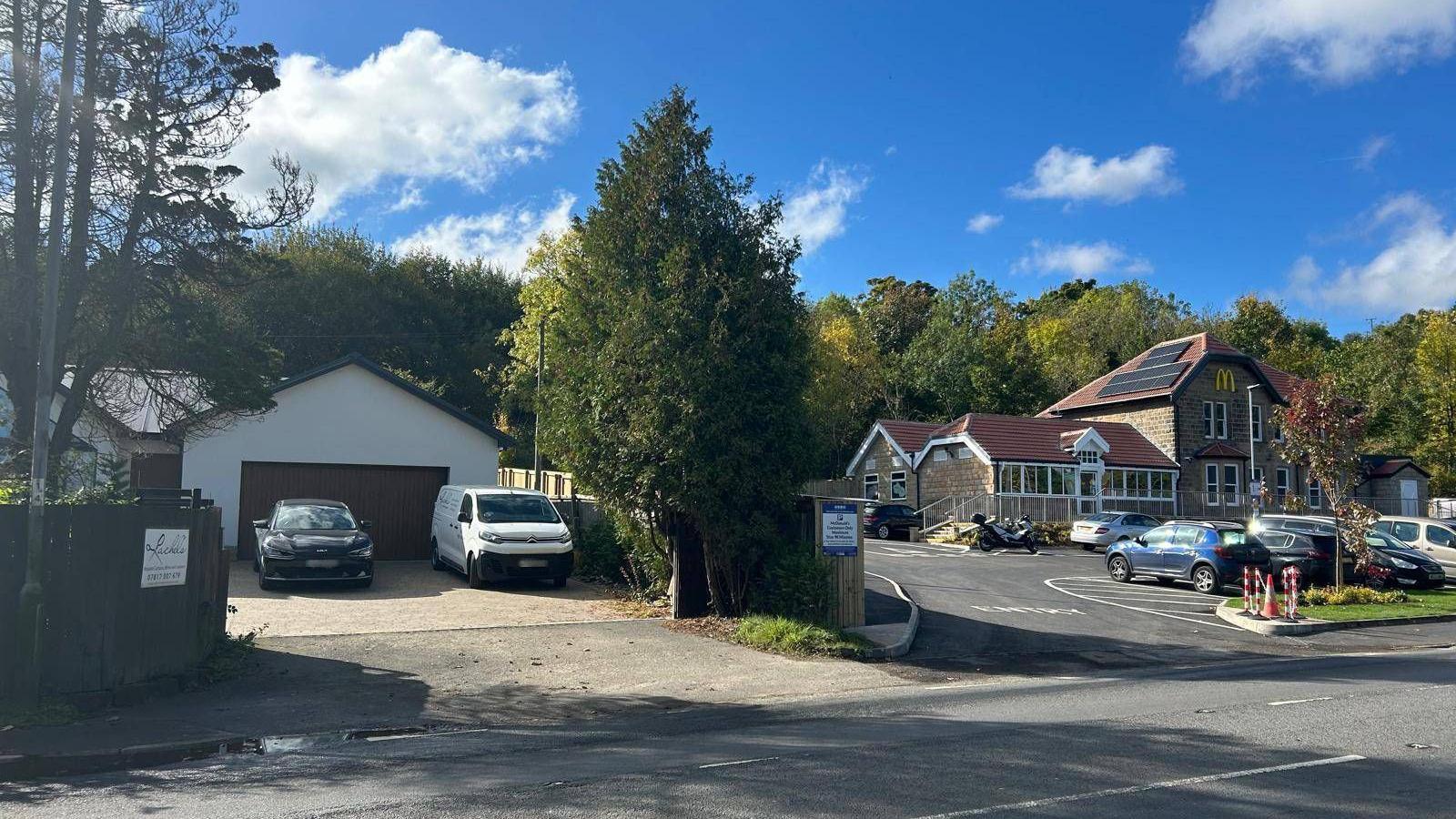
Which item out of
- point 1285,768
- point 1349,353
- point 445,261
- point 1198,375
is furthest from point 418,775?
point 1349,353

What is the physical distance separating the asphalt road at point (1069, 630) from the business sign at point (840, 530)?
165cm

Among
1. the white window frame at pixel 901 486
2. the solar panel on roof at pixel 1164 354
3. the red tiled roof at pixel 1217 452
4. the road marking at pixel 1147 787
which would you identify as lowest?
the road marking at pixel 1147 787

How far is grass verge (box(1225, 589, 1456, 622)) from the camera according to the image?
58.4 feet

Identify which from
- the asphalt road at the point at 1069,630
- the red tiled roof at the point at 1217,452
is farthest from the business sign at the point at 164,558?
the red tiled roof at the point at 1217,452

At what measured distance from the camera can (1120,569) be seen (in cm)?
2412

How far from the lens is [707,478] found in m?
13.2

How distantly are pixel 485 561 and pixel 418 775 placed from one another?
1070 cm

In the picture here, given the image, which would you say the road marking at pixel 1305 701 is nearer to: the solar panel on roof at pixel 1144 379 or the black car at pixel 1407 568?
the black car at pixel 1407 568

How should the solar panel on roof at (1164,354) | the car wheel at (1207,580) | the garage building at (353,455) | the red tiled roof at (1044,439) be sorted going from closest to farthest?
the garage building at (353,455)
the car wheel at (1207,580)
the red tiled roof at (1044,439)
the solar panel on roof at (1164,354)

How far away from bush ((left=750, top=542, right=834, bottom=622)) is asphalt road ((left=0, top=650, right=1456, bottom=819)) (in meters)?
3.74

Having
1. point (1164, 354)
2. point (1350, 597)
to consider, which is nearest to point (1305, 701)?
point (1350, 597)

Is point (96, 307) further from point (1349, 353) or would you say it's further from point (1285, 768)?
point (1349, 353)

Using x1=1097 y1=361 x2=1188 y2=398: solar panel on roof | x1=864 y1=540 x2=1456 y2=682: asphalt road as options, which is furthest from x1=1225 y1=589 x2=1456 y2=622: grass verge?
x1=1097 y1=361 x2=1188 y2=398: solar panel on roof

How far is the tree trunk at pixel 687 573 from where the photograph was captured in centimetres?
1471
